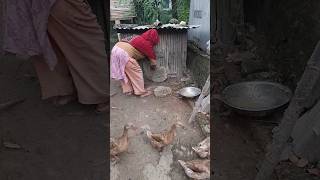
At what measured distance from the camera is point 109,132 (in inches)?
128

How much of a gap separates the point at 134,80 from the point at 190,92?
61 cm

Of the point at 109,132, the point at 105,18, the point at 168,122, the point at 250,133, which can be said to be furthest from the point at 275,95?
the point at 105,18

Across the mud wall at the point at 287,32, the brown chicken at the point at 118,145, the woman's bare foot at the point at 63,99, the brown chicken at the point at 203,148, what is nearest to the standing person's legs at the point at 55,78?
the woman's bare foot at the point at 63,99

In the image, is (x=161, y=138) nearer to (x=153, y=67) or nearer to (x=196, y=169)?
(x=196, y=169)

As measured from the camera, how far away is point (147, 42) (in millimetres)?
4219

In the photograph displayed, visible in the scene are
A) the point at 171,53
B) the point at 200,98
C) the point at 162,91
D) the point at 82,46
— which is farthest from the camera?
the point at 171,53

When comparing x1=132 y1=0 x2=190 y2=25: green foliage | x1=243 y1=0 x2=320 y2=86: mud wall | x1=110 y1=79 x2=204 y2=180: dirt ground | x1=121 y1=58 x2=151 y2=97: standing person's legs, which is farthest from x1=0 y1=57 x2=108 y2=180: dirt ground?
x1=132 y1=0 x2=190 y2=25: green foliage

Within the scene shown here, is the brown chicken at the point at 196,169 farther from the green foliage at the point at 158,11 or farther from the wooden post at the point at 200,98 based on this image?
the green foliage at the point at 158,11

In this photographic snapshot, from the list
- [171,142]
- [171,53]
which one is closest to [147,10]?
[171,53]

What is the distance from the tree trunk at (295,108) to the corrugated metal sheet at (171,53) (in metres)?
2.35

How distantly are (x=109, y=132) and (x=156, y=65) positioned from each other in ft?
4.24

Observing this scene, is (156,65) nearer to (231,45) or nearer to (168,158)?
(231,45)

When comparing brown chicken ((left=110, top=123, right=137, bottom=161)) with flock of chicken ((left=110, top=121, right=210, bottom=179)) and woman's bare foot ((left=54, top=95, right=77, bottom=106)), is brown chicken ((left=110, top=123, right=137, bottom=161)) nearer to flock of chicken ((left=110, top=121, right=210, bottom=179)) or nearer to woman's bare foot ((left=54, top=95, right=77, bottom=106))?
flock of chicken ((left=110, top=121, right=210, bottom=179))

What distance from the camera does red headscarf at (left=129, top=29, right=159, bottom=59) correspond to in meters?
4.03
